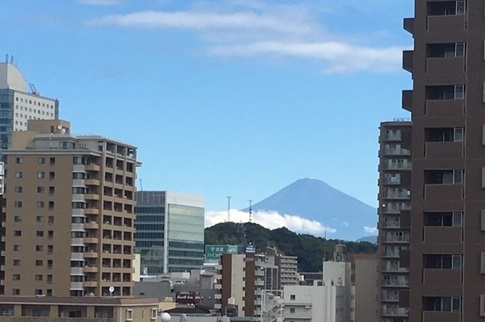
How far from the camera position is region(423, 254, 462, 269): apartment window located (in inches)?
1543

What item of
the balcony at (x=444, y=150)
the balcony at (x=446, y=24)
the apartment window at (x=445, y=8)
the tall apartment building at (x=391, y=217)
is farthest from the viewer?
the tall apartment building at (x=391, y=217)

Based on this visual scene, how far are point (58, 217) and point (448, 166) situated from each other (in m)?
66.8

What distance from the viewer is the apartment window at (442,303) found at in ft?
128

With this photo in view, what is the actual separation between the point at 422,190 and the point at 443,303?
12.6ft

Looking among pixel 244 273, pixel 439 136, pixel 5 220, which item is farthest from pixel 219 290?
pixel 439 136

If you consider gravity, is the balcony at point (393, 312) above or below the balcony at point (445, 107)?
below

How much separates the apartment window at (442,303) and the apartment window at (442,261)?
1.06 meters

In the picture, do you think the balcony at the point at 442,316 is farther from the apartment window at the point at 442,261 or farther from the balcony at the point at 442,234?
the balcony at the point at 442,234

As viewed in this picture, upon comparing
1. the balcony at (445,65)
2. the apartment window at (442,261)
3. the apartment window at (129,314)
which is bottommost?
the apartment window at (129,314)

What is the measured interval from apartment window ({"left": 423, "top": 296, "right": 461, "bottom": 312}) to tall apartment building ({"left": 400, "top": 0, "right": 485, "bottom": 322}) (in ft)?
0.11

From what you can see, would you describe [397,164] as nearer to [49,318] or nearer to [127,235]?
[127,235]

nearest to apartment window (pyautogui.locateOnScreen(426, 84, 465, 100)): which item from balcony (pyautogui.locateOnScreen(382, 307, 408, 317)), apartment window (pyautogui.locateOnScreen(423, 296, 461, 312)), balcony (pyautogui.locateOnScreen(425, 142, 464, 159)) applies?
balcony (pyautogui.locateOnScreen(425, 142, 464, 159))

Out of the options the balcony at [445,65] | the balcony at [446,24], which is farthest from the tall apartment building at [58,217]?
the balcony at [446,24]

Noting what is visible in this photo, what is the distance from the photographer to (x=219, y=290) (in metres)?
136
